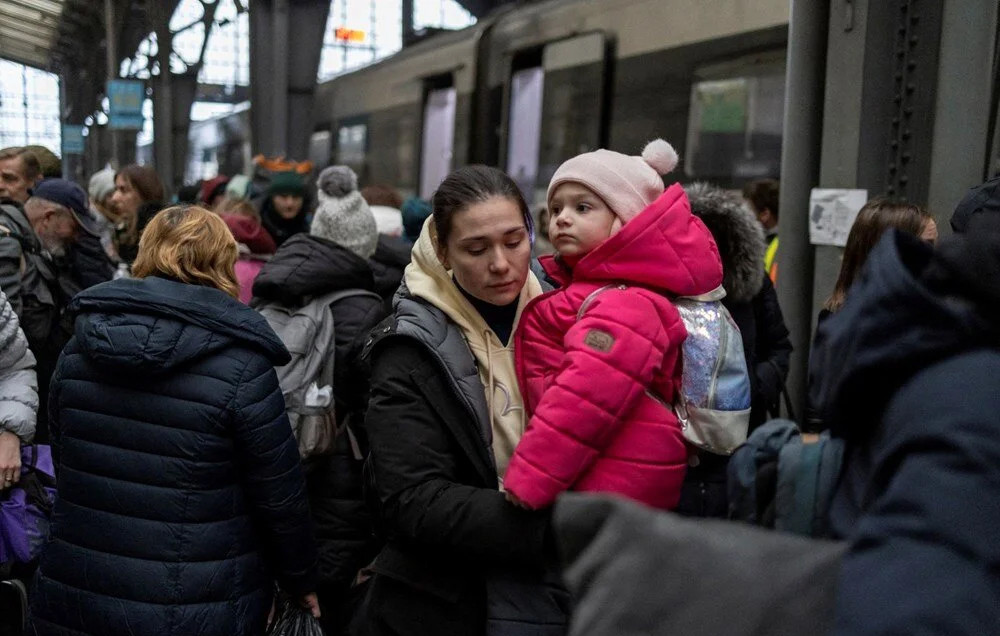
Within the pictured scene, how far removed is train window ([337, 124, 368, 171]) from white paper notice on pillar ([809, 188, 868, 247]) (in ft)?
30.1

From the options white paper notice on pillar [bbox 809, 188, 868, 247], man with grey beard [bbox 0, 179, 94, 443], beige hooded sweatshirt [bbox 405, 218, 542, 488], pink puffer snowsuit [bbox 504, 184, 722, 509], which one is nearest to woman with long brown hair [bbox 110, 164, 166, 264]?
man with grey beard [bbox 0, 179, 94, 443]

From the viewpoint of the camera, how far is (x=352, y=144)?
549 inches

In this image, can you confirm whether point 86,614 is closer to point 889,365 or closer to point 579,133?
point 889,365

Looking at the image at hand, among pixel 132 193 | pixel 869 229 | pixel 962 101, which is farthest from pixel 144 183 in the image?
pixel 962 101

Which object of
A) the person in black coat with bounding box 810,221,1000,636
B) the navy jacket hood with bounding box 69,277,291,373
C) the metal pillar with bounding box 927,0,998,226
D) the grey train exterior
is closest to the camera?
the person in black coat with bounding box 810,221,1000,636

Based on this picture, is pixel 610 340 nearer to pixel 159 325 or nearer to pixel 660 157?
pixel 660 157

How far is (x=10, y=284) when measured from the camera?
12.5 ft

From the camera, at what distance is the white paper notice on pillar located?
470 centimetres

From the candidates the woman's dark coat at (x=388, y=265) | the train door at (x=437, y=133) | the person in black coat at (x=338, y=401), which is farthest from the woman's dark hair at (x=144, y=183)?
the train door at (x=437, y=133)

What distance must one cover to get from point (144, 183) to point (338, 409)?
2736 mm

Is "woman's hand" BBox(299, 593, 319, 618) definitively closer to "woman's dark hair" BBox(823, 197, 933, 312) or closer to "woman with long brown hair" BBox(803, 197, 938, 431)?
"woman with long brown hair" BBox(803, 197, 938, 431)

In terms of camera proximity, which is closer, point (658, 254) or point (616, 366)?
point (616, 366)

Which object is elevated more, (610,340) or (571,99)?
(571,99)

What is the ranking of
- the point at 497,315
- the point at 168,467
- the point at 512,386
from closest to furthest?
the point at 512,386 → the point at 497,315 → the point at 168,467
